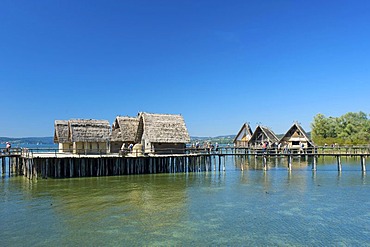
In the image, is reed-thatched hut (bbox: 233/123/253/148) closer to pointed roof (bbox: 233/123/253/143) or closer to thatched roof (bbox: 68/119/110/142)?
pointed roof (bbox: 233/123/253/143)

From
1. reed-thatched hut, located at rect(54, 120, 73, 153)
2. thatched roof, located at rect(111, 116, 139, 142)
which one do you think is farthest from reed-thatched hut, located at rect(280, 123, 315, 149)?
reed-thatched hut, located at rect(54, 120, 73, 153)

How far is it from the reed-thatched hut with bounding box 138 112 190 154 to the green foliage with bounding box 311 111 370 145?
38.4 m

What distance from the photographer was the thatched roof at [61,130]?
35.5 m

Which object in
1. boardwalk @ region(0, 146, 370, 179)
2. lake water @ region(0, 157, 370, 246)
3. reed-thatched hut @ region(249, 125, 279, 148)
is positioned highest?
reed-thatched hut @ region(249, 125, 279, 148)

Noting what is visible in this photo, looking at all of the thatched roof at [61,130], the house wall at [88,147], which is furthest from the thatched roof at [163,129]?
the thatched roof at [61,130]

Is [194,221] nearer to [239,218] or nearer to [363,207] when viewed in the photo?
[239,218]

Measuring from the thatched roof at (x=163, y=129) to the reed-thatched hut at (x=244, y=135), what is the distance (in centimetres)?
2057

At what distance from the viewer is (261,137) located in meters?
50.5

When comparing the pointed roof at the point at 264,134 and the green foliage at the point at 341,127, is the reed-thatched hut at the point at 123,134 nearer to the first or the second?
the pointed roof at the point at 264,134

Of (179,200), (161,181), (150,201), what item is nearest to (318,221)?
(179,200)

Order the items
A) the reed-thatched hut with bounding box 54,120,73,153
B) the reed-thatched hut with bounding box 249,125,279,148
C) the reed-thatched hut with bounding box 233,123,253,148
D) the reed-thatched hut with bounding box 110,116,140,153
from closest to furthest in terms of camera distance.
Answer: the reed-thatched hut with bounding box 110,116,140,153
the reed-thatched hut with bounding box 54,120,73,153
the reed-thatched hut with bounding box 249,125,279,148
the reed-thatched hut with bounding box 233,123,253,148

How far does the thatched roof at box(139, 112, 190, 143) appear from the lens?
107 feet

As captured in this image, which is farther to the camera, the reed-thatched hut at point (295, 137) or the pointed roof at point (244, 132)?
the pointed roof at point (244, 132)

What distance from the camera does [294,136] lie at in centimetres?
4734
